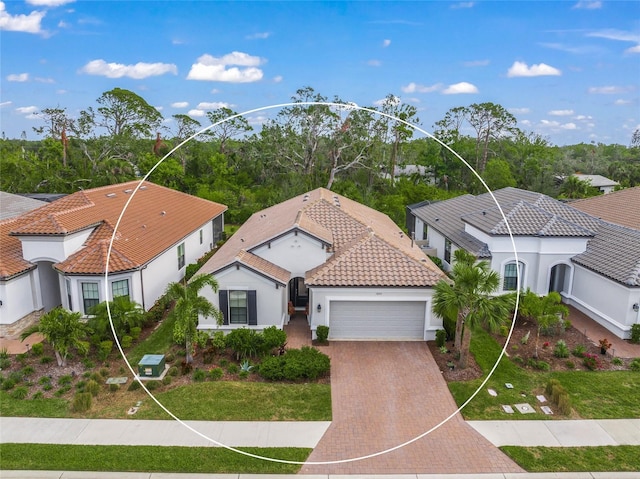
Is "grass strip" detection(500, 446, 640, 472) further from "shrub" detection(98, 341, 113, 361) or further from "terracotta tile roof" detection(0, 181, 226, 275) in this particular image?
"terracotta tile roof" detection(0, 181, 226, 275)

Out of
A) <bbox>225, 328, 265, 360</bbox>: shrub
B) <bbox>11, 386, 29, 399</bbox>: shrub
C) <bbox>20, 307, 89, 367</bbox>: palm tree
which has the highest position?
<bbox>20, 307, 89, 367</bbox>: palm tree

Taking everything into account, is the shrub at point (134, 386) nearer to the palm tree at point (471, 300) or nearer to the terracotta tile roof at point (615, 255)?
the palm tree at point (471, 300)

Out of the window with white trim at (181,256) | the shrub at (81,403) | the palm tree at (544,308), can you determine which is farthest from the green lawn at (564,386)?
the window with white trim at (181,256)

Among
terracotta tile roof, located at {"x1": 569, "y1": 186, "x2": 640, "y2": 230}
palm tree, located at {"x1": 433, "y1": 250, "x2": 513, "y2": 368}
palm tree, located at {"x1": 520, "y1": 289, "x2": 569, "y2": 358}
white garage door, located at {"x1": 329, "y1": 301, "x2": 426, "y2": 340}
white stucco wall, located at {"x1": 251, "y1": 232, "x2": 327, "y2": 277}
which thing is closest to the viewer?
palm tree, located at {"x1": 433, "y1": 250, "x2": 513, "y2": 368}

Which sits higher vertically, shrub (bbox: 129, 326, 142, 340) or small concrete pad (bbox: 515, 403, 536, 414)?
shrub (bbox: 129, 326, 142, 340)

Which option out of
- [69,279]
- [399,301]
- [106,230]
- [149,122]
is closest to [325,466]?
[399,301]

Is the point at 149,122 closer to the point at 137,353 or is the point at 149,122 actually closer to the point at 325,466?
the point at 137,353

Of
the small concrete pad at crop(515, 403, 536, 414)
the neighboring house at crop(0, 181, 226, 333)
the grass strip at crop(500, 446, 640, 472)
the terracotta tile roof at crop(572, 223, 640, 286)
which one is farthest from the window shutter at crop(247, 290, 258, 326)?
the terracotta tile roof at crop(572, 223, 640, 286)
